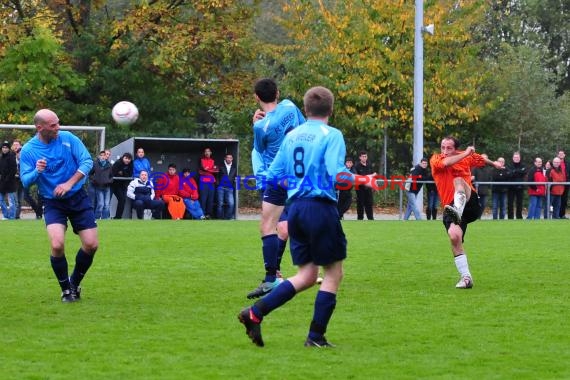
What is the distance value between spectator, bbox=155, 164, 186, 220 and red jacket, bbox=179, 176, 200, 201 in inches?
5.2

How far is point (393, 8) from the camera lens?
38.5 metres

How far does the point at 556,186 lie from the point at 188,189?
1020 cm

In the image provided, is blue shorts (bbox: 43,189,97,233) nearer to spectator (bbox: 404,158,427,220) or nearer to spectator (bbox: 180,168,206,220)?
spectator (bbox: 180,168,206,220)

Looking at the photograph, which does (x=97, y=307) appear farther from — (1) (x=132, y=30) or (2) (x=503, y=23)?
(2) (x=503, y=23)

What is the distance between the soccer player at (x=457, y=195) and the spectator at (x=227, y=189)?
16.8 metres

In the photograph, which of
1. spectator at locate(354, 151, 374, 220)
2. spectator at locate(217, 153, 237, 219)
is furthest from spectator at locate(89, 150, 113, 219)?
spectator at locate(354, 151, 374, 220)

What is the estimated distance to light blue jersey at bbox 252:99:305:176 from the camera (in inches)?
432

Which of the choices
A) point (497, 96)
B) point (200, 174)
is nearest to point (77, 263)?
point (200, 174)

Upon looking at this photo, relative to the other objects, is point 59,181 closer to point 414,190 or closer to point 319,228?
Result: point 319,228

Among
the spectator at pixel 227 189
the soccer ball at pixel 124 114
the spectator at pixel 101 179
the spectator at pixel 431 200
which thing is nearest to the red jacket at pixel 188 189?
the spectator at pixel 227 189

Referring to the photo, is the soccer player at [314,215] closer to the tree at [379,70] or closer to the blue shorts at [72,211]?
the blue shorts at [72,211]

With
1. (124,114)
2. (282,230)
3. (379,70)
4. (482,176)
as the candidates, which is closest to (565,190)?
(482,176)

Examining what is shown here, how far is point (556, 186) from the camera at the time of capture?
99.0 feet

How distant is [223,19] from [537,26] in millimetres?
27278
